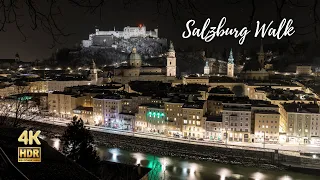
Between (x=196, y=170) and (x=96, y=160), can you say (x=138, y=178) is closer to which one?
(x=96, y=160)

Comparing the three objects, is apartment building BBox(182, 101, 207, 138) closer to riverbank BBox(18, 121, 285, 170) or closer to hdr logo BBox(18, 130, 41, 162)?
riverbank BBox(18, 121, 285, 170)

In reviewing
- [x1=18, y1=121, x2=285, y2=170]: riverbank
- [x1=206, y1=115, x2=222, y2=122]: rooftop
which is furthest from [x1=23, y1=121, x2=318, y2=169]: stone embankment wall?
[x1=206, y1=115, x2=222, y2=122]: rooftop

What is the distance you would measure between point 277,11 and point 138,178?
15.6 feet

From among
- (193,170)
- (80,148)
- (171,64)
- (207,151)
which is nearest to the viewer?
(80,148)

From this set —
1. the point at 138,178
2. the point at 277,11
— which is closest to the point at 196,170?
the point at 138,178

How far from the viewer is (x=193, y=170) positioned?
25.2 feet

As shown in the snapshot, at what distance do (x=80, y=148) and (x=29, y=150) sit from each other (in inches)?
163

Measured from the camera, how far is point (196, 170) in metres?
7.68

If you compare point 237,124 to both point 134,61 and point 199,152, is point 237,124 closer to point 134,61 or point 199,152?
point 199,152

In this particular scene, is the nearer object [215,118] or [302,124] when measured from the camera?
[302,124]

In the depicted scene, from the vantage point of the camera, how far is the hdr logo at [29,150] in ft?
3.18

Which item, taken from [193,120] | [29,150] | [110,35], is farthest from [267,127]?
[110,35]

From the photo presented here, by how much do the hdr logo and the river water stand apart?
5.70m

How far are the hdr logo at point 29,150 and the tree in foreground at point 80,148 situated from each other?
351 cm
